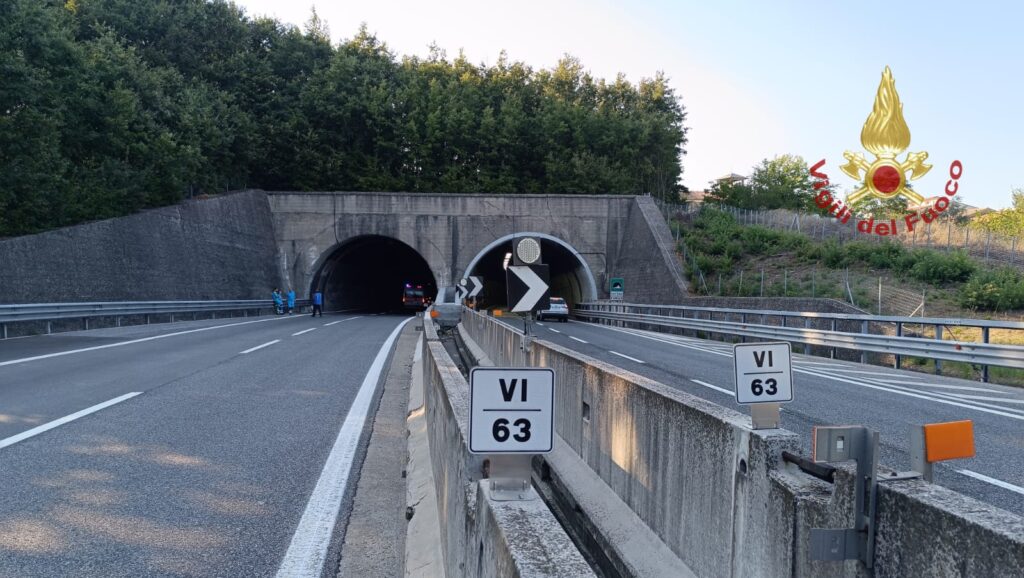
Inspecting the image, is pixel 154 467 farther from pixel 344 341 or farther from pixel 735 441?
pixel 344 341

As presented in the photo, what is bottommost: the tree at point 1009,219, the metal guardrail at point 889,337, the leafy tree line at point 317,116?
the metal guardrail at point 889,337

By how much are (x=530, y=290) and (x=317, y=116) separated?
171ft

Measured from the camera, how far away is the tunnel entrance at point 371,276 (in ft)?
159

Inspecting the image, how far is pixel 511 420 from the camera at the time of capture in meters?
3.46

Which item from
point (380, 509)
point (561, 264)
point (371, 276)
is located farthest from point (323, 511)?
point (371, 276)

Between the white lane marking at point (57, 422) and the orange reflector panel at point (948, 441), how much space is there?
7536mm

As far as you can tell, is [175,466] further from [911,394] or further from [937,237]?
[937,237]

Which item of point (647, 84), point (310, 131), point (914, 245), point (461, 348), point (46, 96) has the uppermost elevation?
point (647, 84)

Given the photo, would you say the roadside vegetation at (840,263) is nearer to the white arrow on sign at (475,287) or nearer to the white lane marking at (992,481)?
the white arrow on sign at (475,287)

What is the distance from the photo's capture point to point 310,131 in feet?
182

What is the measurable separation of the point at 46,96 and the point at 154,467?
84.6ft

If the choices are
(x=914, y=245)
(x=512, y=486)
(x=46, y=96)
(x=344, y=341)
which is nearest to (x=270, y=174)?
(x=46, y=96)

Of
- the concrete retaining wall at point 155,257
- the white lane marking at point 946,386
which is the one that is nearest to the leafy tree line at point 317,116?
the concrete retaining wall at point 155,257

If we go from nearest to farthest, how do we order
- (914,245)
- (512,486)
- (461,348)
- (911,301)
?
(512,486) < (461,348) < (911,301) < (914,245)
